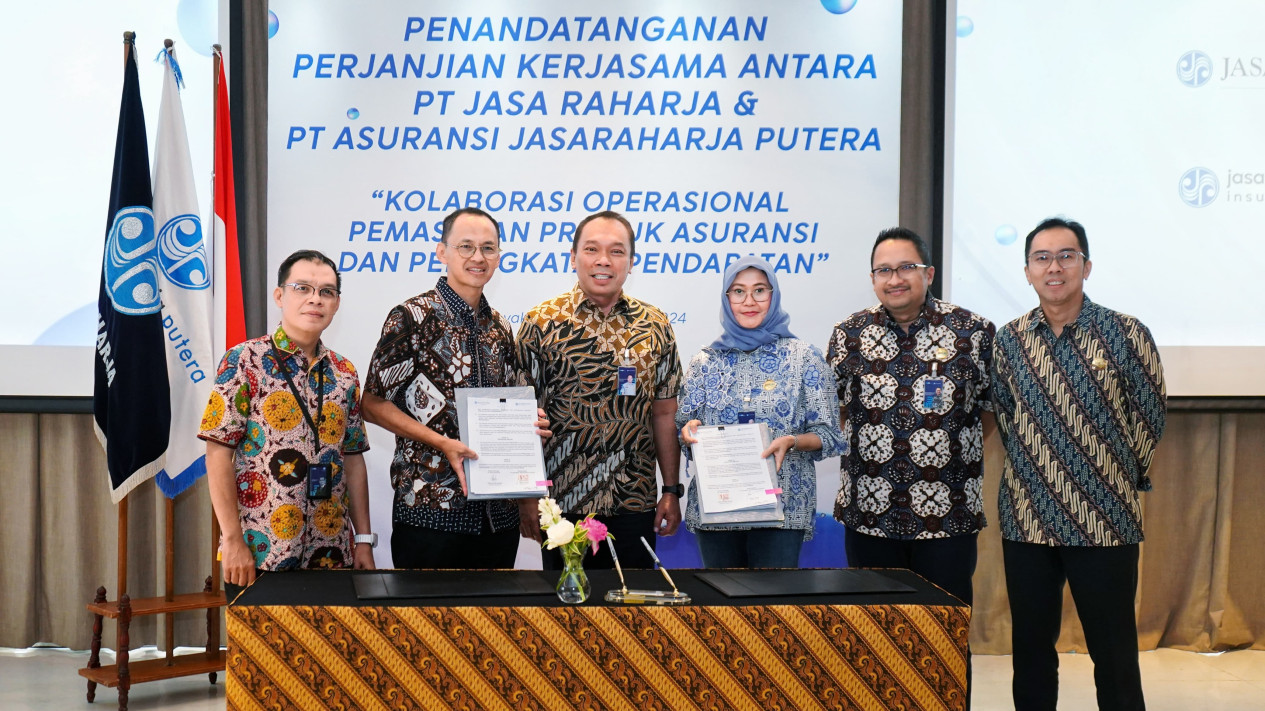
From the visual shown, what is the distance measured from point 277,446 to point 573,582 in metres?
0.99

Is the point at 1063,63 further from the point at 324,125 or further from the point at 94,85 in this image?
the point at 94,85

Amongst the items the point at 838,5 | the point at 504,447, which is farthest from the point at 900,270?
the point at 838,5

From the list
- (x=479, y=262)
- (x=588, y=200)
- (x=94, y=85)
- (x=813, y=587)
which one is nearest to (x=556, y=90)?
(x=588, y=200)

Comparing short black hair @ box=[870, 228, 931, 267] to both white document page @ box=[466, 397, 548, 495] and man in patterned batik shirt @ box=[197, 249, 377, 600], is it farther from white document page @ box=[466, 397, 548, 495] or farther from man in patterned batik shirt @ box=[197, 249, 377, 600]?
man in patterned batik shirt @ box=[197, 249, 377, 600]

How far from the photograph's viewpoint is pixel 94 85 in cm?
441

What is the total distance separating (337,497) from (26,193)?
2649 millimetres

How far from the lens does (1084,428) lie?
2938 mm

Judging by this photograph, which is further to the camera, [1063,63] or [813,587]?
[1063,63]

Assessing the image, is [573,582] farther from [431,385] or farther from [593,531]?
[431,385]

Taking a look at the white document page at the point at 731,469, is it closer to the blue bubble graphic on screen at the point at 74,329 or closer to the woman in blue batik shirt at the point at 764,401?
A: the woman in blue batik shirt at the point at 764,401

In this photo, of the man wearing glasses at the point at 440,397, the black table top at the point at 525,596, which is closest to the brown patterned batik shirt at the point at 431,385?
the man wearing glasses at the point at 440,397

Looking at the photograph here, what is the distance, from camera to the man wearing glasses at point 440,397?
9.78ft

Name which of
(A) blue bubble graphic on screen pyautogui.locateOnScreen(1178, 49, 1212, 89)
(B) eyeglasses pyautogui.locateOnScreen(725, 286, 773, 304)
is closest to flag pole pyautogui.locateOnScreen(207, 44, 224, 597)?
(B) eyeglasses pyautogui.locateOnScreen(725, 286, 773, 304)

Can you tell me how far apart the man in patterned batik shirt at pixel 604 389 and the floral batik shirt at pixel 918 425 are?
0.62m
